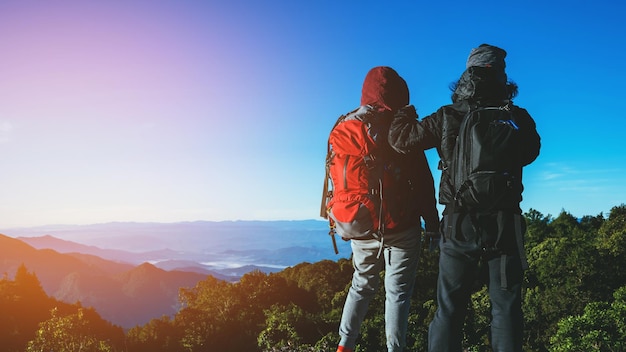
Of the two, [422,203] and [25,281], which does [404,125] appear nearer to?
[422,203]

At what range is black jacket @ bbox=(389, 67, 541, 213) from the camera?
3404mm

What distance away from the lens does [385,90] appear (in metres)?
4.28

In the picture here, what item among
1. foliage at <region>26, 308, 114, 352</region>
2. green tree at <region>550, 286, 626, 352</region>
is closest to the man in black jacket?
green tree at <region>550, 286, 626, 352</region>

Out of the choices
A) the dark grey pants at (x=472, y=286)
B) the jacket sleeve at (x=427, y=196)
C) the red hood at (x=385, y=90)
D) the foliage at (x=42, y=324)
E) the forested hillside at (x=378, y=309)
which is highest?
the red hood at (x=385, y=90)

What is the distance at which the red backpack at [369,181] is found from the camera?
158 inches

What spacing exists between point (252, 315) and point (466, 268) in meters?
54.0

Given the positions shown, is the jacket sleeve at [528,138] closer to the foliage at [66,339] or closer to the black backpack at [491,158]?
the black backpack at [491,158]

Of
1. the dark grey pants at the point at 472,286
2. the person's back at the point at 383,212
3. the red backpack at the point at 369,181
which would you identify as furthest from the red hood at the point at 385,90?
the dark grey pants at the point at 472,286

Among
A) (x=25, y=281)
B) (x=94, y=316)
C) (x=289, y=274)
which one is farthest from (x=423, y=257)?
(x=25, y=281)

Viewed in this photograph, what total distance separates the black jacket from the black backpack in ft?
0.31

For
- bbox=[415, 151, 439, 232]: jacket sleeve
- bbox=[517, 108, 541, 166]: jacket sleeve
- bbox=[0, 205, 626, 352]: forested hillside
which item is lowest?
bbox=[0, 205, 626, 352]: forested hillside

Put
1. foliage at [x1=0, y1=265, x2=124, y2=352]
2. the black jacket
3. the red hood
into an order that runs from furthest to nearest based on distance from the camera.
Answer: foliage at [x1=0, y1=265, x2=124, y2=352]
the red hood
the black jacket

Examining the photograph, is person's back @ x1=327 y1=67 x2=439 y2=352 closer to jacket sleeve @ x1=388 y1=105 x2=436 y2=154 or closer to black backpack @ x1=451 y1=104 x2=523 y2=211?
jacket sleeve @ x1=388 y1=105 x2=436 y2=154

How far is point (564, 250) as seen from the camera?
154ft
